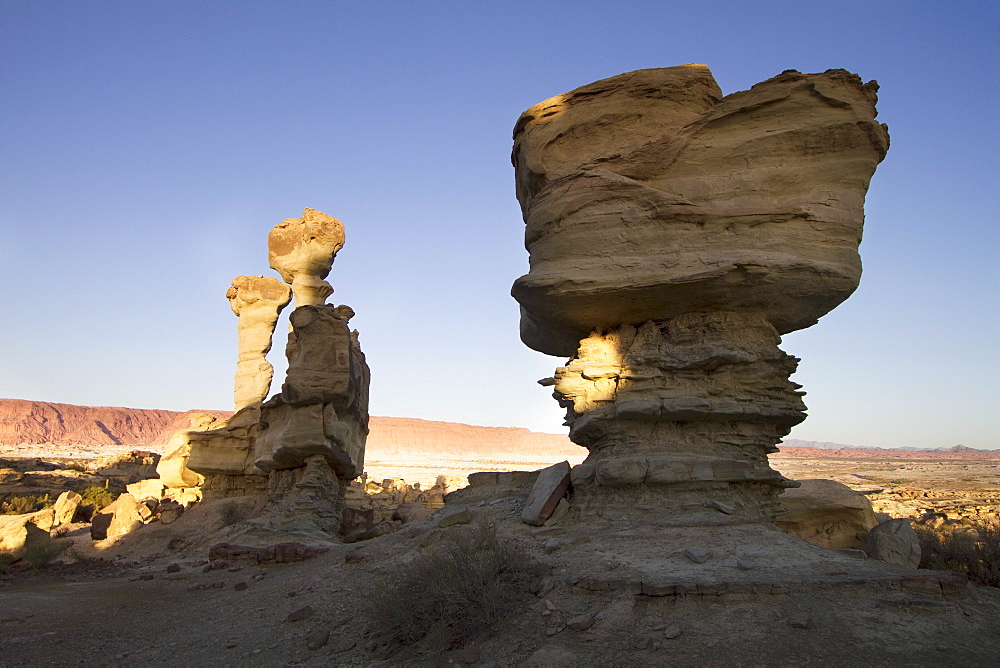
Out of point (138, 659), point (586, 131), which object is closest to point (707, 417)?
point (586, 131)

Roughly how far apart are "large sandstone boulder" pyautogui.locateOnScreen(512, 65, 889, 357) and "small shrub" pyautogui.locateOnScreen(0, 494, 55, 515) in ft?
56.5

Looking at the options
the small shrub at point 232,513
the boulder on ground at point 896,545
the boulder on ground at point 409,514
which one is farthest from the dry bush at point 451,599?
the boulder on ground at point 409,514

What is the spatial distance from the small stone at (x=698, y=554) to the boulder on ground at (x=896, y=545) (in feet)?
10.1

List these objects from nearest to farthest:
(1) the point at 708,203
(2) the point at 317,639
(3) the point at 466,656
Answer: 1. (3) the point at 466,656
2. (2) the point at 317,639
3. (1) the point at 708,203

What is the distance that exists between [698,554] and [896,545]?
135 inches

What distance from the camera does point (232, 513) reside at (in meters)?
14.0

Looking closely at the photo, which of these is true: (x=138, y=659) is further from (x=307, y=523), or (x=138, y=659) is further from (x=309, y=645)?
(x=307, y=523)

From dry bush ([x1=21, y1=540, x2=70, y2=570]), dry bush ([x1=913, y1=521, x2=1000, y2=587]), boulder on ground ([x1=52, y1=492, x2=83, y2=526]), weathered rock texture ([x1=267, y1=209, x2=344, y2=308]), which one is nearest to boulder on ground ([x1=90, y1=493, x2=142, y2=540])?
boulder on ground ([x1=52, y1=492, x2=83, y2=526])

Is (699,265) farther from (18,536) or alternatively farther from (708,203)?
(18,536)

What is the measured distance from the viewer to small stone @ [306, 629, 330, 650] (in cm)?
565

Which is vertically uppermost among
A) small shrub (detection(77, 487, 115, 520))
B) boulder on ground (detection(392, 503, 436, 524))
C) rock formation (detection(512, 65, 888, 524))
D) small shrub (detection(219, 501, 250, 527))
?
rock formation (detection(512, 65, 888, 524))

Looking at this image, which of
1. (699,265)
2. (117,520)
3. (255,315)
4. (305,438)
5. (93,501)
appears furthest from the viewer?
A: (255,315)

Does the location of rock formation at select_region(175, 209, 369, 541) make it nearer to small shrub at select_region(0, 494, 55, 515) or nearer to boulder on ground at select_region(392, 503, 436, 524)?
boulder on ground at select_region(392, 503, 436, 524)

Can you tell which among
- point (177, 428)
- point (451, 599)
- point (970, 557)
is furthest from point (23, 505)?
point (177, 428)
